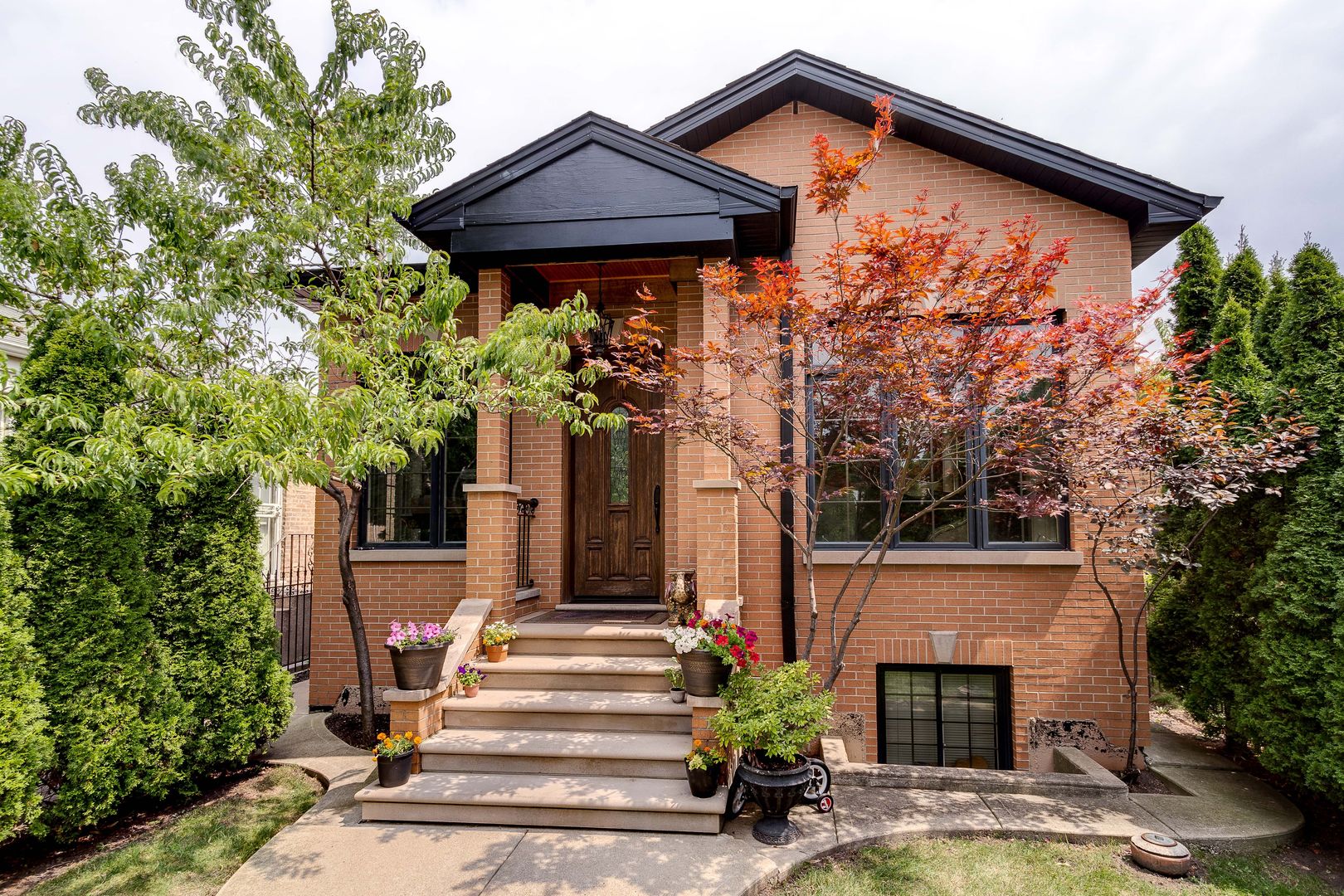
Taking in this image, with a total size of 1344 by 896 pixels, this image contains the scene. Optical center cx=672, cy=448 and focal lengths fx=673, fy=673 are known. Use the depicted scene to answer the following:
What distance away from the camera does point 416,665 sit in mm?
4730

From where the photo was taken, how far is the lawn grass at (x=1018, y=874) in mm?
3627

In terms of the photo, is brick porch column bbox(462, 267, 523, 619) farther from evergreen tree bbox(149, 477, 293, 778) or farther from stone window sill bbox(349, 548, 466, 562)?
evergreen tree bbox(149, 477, 293, 778)

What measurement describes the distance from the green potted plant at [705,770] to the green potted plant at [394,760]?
1.89 m

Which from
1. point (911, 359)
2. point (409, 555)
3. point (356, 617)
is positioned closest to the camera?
point (911, 359)

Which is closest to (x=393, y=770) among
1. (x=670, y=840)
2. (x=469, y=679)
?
(x=469, y=679)

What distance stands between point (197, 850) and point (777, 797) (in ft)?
11.8

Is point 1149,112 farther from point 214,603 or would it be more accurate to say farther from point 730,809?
point 214,603

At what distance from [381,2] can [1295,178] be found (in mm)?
27954

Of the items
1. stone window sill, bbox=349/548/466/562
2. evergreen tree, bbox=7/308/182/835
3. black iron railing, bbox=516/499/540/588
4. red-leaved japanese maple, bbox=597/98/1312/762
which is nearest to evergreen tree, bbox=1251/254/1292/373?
red-leaved japanese maple, bbox=597/98/1312/762

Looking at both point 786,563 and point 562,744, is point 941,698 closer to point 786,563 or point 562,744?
point 786,563

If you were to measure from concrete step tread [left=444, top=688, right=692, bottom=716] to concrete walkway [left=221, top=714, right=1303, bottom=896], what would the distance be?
2.64 ft

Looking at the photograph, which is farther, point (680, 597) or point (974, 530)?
point (974, 530)

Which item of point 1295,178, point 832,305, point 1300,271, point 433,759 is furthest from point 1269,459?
point 1295,178

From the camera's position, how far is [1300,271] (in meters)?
4.80
